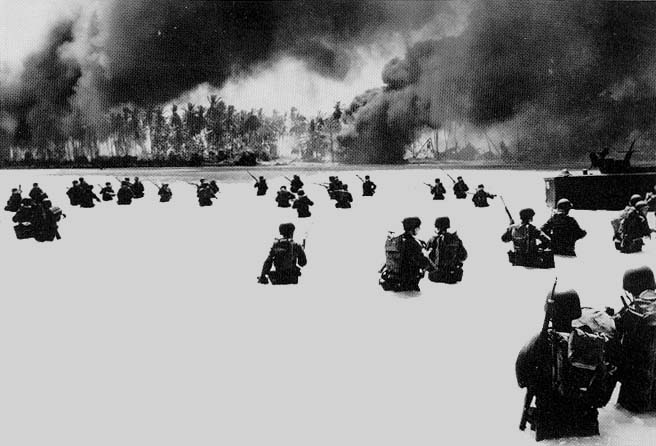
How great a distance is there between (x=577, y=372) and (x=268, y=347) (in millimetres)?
3223

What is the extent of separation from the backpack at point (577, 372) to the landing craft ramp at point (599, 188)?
613 inches

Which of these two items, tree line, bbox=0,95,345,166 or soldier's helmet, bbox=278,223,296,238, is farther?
tree line, bbox=0,95,345,166

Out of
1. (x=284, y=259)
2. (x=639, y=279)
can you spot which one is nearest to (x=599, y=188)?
(x=284, y=259)

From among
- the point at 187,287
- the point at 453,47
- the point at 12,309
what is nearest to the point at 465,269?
the point at 187,287

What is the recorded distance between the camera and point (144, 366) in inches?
223

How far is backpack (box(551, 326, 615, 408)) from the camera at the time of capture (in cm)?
375

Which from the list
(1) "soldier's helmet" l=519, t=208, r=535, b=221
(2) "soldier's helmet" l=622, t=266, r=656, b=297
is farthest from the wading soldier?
(2) "soldier's helmet" l=622, t=266, r=656, b=297

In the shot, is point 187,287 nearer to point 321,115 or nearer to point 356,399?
point 356,399

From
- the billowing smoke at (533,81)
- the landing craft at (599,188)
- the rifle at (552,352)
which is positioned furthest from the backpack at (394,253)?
the billowing smoke at (533,81)

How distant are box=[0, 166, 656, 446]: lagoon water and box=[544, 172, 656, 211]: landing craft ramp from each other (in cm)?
588

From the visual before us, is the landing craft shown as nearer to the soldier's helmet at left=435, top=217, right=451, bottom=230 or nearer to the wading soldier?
the soldier's helmet at left=435, top=217, right=451, bottom=230

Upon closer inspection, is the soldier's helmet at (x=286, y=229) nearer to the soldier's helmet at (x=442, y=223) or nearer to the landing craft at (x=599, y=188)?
the soldier's helmet at (x=442, y=223)

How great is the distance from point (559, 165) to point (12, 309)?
187ft

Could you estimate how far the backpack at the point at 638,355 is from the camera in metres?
4.14
